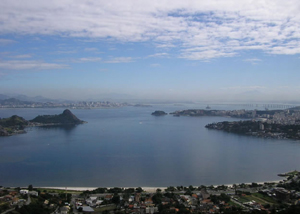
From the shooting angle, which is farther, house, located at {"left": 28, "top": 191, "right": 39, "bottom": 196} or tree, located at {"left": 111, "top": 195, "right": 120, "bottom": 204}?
house, located at {"left": 28, "top": 191, "right": 39, "bottom": 196}

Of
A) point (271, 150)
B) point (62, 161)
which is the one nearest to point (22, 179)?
point (62, 161)

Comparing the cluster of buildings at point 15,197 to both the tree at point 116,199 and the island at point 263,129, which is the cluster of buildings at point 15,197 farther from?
the island at point 263,129

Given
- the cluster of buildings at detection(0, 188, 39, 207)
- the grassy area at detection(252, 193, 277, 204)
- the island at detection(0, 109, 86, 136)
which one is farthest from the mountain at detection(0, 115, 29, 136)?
the grassy area at detection(252, 193, 277, 204)

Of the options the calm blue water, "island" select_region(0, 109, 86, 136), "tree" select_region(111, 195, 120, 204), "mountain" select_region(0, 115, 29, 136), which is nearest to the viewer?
"tree" select_region(111, 195, 120, 204)

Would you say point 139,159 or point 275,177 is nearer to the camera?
point 275,177

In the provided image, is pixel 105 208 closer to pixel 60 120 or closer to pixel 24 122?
pixel 24 122

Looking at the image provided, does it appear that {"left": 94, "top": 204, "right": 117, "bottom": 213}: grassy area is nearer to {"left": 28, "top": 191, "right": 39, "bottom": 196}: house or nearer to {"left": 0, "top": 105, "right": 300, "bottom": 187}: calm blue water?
{"left": 28, "top": 191, "right": 39, "bottom": 196}: house

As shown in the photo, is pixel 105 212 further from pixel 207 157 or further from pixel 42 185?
pixel 207 157

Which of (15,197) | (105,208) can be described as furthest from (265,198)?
(15,197)
